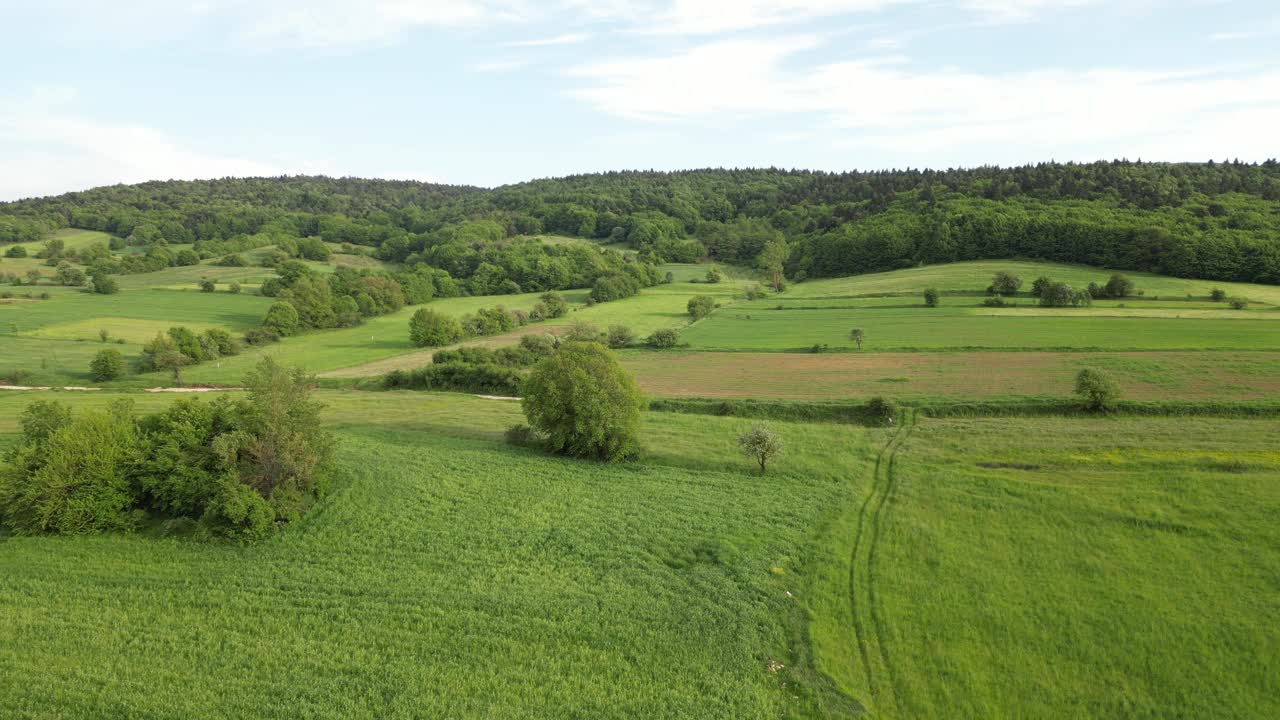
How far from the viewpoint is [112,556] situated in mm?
26703

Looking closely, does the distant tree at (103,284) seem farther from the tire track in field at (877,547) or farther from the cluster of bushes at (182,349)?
the tire track in field at (877,547)

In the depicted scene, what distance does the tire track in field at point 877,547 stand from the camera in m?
20.3

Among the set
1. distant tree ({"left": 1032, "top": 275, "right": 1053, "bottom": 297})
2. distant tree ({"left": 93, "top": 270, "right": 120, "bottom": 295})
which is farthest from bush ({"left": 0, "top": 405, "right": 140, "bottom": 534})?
distant tree ({"left": 1032, "top": 275, "right": 1053, "bottom": 297})

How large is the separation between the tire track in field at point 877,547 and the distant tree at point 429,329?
60791 mm

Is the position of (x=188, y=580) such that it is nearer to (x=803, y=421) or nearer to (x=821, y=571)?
(x=821, y=571)

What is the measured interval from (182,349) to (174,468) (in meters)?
53.1

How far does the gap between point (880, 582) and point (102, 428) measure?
117ft

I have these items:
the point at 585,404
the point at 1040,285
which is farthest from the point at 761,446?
the point at 1040,285

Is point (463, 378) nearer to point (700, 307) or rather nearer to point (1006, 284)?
point (700, 307)

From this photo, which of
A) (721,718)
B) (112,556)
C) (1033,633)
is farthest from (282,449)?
(1033,633)

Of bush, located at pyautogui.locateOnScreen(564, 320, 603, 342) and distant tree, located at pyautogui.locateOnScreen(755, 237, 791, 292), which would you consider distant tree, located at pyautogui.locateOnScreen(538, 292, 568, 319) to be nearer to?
bush, located at pyautogui.locateOnScreen(564, 320, 603, 342)

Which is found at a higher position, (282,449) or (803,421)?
(282,449)

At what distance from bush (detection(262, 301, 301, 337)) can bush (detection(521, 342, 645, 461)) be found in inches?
2565

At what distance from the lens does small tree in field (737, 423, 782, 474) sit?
37.5 metres
